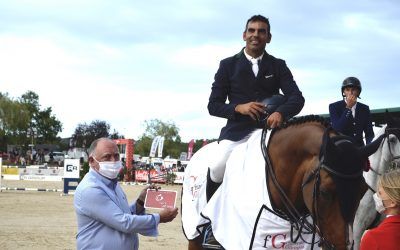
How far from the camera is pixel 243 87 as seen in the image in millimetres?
5125

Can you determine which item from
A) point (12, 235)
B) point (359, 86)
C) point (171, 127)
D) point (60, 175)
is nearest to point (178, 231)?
point (12, 235)

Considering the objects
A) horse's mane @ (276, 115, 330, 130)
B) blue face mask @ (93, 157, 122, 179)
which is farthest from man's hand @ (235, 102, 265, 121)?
blue face mask @ (93, 157, 122, 179)

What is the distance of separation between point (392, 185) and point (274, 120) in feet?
5.79

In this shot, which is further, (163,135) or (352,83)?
(163,135)

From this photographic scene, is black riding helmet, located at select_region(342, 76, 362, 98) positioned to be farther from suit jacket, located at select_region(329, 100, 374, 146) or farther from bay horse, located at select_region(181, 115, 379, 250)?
bay horse, located at select_region(181, 115, 379, 250)

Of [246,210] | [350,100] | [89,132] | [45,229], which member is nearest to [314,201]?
[246,210]

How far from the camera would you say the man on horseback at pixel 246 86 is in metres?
5.02

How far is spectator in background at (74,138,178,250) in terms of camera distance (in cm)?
390

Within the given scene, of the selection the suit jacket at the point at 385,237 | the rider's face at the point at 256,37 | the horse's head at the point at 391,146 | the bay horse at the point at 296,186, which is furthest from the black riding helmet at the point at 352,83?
the suit jacket at the point at 385,237

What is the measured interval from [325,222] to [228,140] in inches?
62.6

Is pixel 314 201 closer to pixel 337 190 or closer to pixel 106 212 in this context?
pixel 337 190

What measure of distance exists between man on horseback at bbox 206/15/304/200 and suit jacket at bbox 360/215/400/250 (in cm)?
207

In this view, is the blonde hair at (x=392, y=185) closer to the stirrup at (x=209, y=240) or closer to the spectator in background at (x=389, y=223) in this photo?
the spectator in background at (x=389, y=223)

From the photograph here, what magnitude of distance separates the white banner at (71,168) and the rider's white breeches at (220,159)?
59.4 feet
